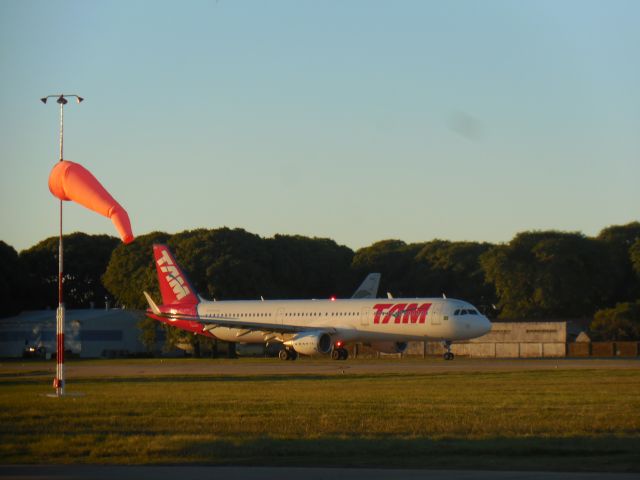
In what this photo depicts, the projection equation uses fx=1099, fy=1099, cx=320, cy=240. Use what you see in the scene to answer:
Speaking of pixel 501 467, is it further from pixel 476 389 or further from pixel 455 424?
pixel 476 389

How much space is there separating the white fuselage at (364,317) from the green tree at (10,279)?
120 feet

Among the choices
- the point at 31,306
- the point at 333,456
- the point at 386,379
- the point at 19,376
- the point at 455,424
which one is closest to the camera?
the point at 333,456

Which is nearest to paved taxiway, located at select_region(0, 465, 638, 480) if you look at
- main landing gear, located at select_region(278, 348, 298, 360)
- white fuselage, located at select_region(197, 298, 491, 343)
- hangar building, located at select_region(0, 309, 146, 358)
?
white fuselage, located at select_region(197, 298, 491, 343)

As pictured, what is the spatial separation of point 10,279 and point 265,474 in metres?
91.1

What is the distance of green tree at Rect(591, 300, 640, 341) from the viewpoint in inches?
3036

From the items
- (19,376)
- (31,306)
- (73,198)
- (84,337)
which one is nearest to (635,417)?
(73,198)

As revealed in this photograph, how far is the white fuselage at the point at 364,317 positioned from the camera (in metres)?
57.9

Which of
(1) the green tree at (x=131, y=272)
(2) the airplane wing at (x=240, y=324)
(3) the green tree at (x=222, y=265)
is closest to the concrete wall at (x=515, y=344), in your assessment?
(2) the airplane wing at (x=240, y=324)

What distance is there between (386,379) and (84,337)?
54039mm

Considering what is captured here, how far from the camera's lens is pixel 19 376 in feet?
148

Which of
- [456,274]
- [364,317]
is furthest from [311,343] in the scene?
[456,274]

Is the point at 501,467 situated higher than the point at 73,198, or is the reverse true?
the point at 73,198

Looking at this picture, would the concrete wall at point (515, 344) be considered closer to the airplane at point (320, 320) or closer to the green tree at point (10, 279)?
the airplane at point (320, 320)

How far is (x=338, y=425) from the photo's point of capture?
21.8 meters
